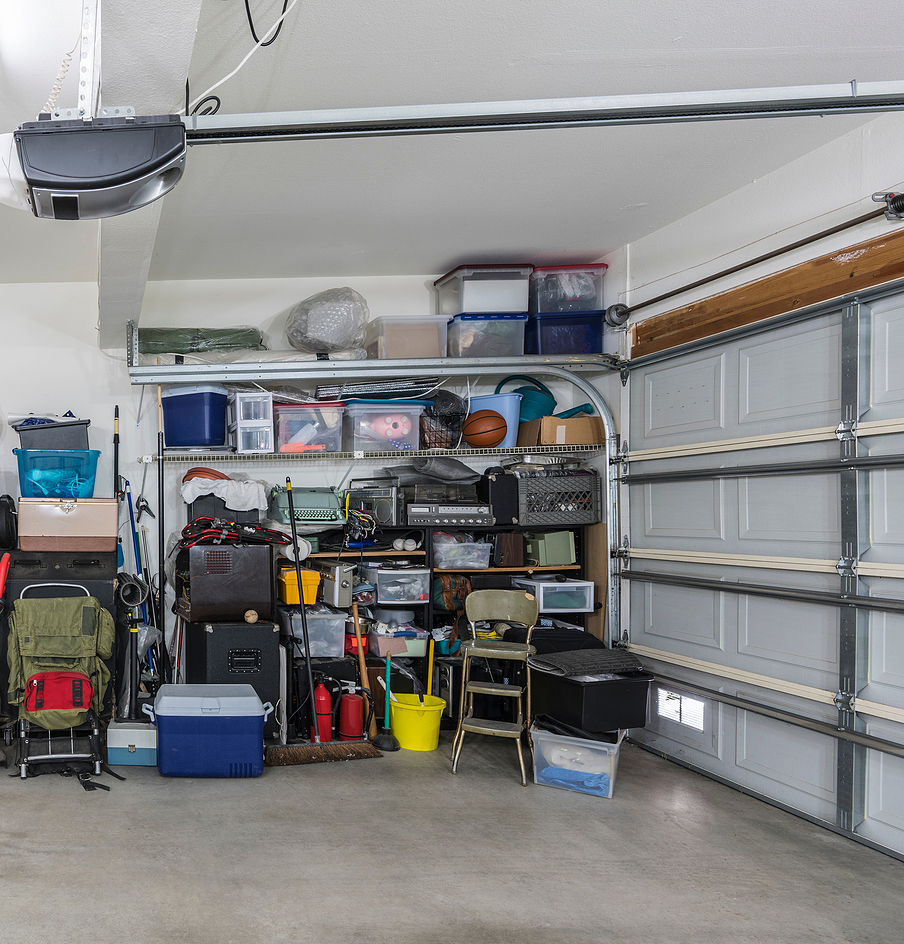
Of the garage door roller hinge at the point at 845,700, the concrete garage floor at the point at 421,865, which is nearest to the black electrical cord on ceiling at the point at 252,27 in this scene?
the concrete garage floor at the point at 421,865

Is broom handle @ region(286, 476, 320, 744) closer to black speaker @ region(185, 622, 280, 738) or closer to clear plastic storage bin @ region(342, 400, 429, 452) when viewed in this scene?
black speaker @ region(185, 622, 280, 738)

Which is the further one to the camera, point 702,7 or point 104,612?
point 104,612

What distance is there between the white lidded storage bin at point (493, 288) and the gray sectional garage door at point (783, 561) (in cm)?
95

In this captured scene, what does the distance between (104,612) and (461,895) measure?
8.64 ft

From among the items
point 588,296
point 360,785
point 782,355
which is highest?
point 588,296

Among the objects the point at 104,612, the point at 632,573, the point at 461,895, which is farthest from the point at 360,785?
the point at 632,573

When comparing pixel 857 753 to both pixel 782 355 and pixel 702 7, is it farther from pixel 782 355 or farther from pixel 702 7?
pixel 702 7

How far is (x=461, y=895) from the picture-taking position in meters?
2.98

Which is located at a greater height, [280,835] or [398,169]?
[398,169]

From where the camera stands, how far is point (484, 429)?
5367 mm

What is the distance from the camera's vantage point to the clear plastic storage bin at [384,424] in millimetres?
5367

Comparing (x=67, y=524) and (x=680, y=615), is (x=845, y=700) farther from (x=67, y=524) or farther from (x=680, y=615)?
(x=67, y=524)

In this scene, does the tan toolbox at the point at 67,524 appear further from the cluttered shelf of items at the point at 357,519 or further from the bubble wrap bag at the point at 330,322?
the bubble wrap bag at the point at 330,322

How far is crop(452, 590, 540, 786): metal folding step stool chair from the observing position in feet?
14.2
